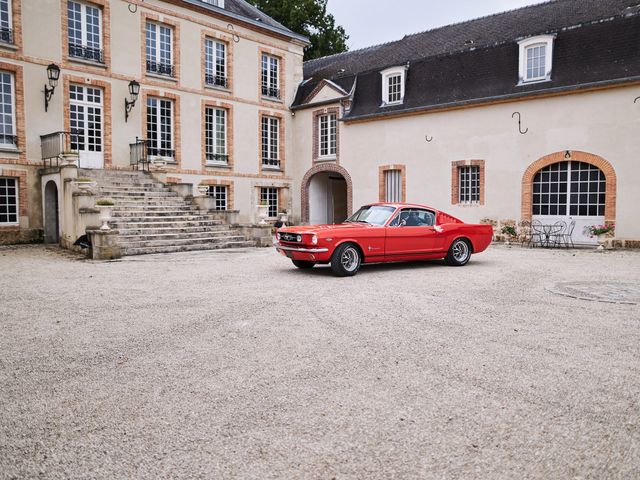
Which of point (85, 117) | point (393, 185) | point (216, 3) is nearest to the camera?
point (85, 117)

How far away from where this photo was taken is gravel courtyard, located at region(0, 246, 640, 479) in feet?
9.47

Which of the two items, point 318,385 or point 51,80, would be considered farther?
point 51,80

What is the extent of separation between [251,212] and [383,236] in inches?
540

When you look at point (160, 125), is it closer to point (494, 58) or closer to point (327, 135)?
point (327, 135)

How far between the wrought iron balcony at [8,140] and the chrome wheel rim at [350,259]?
40.9ft

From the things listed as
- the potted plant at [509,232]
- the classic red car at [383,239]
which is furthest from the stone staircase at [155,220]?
the potted plant at [509,232]

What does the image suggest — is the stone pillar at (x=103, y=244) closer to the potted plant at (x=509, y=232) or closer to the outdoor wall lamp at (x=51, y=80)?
the outdoor wall lamp at (x=51, y=80)

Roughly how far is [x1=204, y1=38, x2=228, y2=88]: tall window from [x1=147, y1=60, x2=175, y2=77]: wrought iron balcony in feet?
5.11

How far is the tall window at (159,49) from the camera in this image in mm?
19766

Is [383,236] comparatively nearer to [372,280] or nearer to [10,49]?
[372,280]

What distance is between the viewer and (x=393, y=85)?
21344 mm

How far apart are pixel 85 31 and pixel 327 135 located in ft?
33.9

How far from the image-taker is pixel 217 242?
50.8 feet

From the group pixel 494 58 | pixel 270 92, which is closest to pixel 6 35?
pixel 270 92
